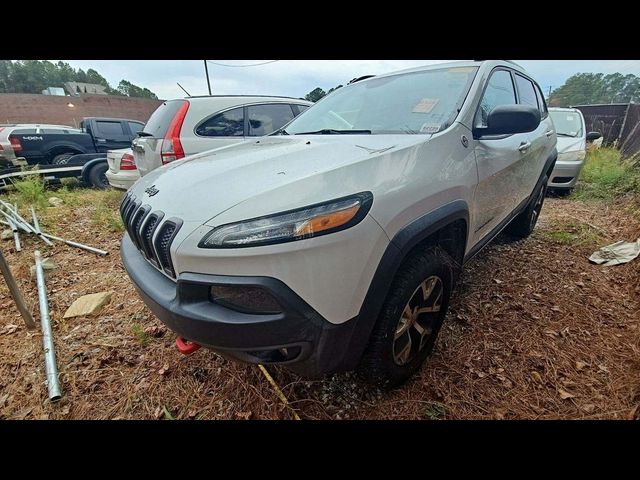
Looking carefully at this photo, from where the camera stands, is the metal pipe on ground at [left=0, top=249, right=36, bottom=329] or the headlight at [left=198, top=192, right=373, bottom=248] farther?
the metal pipe on ground at [left=0, top=249, right=36, bottom=329]

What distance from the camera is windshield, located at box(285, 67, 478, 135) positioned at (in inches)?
74.6

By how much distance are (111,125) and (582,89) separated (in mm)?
16848

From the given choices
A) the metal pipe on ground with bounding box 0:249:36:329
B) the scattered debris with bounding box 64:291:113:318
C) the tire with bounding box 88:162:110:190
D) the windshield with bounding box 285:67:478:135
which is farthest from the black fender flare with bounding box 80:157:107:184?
the windshield with bounding box 285:67:478:135

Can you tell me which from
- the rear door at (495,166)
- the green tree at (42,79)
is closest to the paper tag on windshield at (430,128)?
the rear door at (495,166)

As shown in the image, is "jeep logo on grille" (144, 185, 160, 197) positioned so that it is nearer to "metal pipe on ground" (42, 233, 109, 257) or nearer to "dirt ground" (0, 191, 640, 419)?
"dirt ground" (0, 191, 640, 419)

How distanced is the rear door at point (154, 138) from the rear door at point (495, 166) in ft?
12.0

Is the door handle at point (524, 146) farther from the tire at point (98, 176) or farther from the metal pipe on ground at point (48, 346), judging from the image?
the tire at point (98, 176)

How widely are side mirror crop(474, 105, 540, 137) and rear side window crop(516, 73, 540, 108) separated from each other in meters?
1.38

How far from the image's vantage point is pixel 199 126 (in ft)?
13.6

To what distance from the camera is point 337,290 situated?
1210 millimetres

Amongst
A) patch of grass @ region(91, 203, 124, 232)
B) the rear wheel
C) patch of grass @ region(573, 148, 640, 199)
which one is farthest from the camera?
the rear wheel

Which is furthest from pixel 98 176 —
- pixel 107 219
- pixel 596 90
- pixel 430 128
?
pixel 596 90

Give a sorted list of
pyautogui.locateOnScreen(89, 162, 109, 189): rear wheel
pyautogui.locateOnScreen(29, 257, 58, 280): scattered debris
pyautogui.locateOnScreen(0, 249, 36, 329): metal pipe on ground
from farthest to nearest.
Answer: pyautogui.locateOnScreen(89, 162, 109, 189): rear wheel → pyautogui.locateOnScreen(29, 257, 58, 280): scattered debris → pyautogui.locateOnScreen(0, 249, 36, 329): metal pipe on ground
